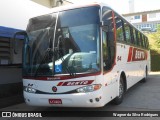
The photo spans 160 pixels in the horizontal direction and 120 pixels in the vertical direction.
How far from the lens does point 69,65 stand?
6766 millimetres

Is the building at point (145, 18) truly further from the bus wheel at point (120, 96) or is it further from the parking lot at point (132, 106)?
the bus wheel at point (120, 96)

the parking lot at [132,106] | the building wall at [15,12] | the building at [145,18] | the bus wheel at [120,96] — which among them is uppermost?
the building at [145,18]

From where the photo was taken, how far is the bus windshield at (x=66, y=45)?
671cm

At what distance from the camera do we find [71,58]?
6.79 meters

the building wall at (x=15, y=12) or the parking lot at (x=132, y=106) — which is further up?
the building wall at (x=15, y=12)

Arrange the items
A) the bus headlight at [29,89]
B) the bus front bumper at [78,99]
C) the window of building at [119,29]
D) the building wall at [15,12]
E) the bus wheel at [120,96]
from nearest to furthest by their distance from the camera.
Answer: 1. the bus front bumper at [78,99]
2. the bus headlight at [29,89]
3. the bus wheel at [120,96]
4. the window of building at [119,29]
5. the building wall at [15,12]

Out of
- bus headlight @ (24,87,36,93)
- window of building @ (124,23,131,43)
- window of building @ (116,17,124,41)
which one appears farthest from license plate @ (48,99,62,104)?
window of building @ (124,23,131,43)

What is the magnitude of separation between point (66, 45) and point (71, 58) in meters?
0.41

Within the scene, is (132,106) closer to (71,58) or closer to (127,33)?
(71,58)

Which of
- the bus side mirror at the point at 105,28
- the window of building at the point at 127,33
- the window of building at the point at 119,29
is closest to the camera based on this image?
the bus side mirror at the point at 105,28

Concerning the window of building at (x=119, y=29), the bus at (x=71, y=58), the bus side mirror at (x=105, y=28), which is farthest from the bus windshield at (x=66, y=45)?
the window of building at (x=119, y=29)

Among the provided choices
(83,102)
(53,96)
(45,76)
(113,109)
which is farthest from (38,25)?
(113,109)

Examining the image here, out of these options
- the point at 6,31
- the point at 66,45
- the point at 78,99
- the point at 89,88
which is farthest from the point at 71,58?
the point at 6,31

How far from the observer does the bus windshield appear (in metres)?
6.71
